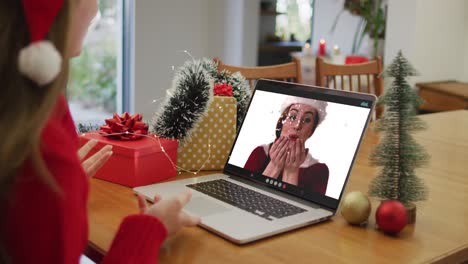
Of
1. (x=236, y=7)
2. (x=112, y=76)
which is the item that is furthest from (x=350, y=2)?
(x=112, y=76)

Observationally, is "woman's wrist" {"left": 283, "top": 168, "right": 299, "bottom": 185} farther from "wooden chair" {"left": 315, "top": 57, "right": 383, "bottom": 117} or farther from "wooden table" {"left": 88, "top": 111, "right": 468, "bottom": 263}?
"wooden chair" {"left": 315, "top": 57, "right": 383, "bottom": 117}

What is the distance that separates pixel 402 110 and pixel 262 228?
1.09 feet

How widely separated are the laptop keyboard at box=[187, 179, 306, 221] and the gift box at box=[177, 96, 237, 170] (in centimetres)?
11

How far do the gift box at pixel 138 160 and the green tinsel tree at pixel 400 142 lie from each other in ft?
1.58

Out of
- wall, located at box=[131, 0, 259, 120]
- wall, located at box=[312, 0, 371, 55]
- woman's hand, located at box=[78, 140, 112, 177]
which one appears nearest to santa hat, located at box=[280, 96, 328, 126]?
woman's hand, located at box=[78, 140, 112, 177]

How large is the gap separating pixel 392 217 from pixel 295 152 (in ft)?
0.87

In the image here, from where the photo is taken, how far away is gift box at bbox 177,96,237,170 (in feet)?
4.47

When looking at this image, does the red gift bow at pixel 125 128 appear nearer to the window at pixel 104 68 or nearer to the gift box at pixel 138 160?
the gift box at pixel 138 160

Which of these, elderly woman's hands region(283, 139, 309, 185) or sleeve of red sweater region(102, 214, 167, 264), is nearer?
sleeve of red sweater region(102, 214, 167, 264)

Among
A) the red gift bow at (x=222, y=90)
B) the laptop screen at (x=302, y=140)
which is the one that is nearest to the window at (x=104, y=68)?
the red gift bow at (x=222, y=90)

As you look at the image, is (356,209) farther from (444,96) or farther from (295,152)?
(444,96)

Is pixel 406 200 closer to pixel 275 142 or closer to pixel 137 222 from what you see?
pixel 275 142

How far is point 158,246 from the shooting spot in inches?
34.4

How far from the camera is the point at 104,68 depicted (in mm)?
4258
